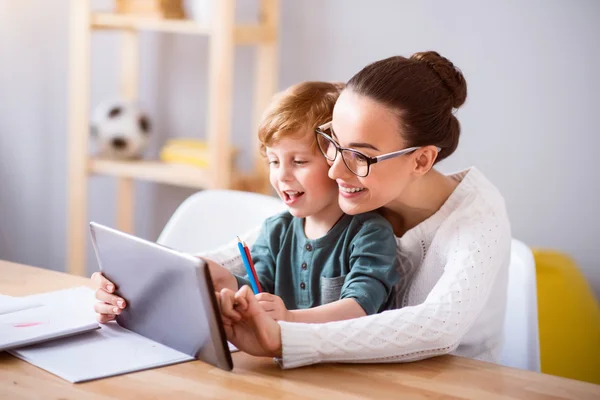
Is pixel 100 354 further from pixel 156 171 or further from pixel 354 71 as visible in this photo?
pixel 354 71

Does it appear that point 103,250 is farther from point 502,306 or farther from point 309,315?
point 502,306

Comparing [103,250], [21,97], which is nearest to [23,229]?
[21,97]

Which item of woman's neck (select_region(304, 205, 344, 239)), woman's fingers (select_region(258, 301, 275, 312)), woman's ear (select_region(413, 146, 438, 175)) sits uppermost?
woman's ear (select_region(413, 146, 438, 175))

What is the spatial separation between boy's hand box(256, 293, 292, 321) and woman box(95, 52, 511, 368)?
0.05 metres

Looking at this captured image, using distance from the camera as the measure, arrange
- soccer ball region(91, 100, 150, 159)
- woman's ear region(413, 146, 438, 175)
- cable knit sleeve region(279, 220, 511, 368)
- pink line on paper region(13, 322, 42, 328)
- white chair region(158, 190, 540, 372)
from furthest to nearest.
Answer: soccer ball region(91, 100, 150, 159)
white chair region(158, 190, 540, 372)
woman's ear region(413, 146, 438, 175)
pink line on paper region(13, 322, 42, 328)
cable knit sleeve region(279, 220, 511, 368)

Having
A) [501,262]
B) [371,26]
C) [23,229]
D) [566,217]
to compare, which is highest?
[371,26]

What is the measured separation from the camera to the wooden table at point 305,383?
107cm

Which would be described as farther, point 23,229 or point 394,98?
point 23,229

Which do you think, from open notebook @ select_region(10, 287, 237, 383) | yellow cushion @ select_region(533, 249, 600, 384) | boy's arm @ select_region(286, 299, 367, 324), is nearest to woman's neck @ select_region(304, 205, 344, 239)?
boy's arm @ select_region(286, 299, 367, 324)

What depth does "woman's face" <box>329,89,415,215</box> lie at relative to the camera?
1.34 metres

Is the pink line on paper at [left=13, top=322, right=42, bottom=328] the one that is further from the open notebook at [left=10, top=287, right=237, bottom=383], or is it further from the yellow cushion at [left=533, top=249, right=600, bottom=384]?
the yellow cushion at [left=533, top=249, right=600, bottom=384]

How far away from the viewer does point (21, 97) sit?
11.7 feet

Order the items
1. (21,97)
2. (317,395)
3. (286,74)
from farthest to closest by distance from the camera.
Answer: (21,97) < (286,74) < (317,395)

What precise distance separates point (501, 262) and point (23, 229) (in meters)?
2.73
